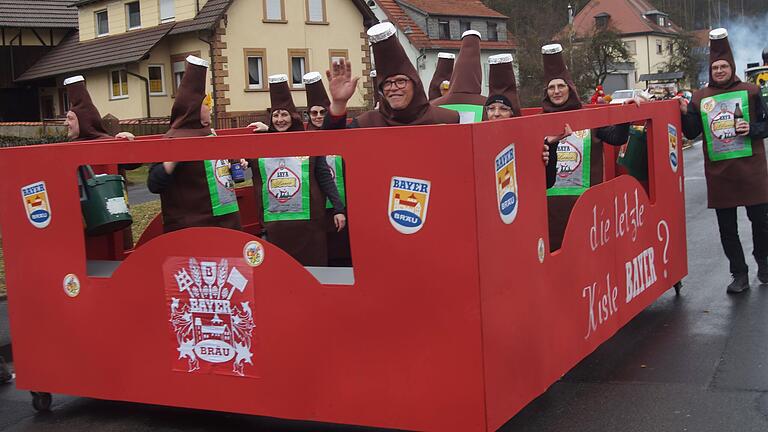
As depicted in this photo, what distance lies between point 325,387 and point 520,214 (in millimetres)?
1214

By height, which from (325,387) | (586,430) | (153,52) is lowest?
(586,430)

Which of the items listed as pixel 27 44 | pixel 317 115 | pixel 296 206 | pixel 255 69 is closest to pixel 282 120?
pixel 317 115

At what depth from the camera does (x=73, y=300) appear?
Result: 215 inches

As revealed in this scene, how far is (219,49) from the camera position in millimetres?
41031

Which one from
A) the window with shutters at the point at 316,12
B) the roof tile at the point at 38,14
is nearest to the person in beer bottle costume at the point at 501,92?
the window with shutters at the point at 316,12

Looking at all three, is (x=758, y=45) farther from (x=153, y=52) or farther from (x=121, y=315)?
(x=121, y=315)

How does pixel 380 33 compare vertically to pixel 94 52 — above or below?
below

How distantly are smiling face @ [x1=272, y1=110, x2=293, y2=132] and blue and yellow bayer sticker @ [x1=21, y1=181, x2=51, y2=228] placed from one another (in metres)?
2.01

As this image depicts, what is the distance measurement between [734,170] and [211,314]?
15.6 ft

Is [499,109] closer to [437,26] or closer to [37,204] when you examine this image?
[37,204]

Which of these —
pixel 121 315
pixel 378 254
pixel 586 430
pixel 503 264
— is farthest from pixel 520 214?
pixel 121 315

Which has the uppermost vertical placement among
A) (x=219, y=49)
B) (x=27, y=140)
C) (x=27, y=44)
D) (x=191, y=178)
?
(x=27, y=44)

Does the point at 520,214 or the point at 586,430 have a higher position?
the point at 520,214

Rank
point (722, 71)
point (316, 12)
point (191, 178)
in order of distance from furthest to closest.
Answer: point (316, 12) < point (722, 71) < point (191, 178)
